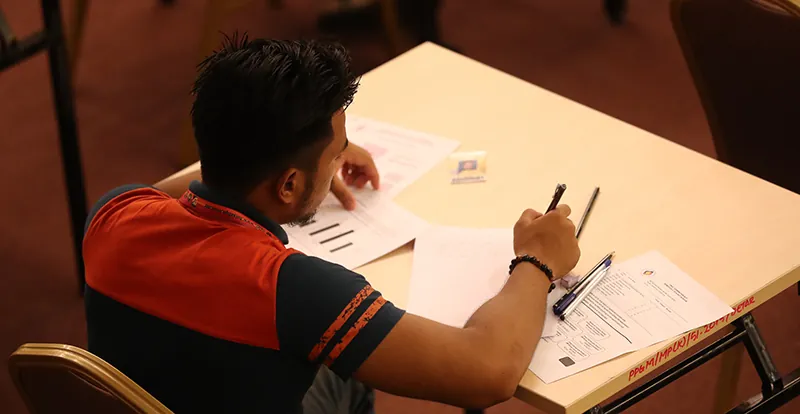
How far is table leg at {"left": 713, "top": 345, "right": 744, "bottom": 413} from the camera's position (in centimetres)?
180

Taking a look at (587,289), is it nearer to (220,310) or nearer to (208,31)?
(220,310)

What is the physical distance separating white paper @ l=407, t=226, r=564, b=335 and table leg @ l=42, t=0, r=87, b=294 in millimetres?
1250

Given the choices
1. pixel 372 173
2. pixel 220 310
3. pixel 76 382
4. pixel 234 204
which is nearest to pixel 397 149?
pixel 372 173

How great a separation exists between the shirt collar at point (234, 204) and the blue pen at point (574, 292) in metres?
0.40

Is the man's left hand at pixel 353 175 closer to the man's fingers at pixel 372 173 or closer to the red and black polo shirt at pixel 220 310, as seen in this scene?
the man's fingers at pixel 372 173

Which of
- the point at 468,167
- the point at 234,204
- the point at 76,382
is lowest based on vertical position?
the point at 76,382

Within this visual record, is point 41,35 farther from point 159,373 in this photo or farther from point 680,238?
point 680,238

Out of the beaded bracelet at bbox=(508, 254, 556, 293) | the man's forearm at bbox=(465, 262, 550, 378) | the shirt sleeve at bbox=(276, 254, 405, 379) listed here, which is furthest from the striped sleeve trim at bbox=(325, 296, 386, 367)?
the beaded bracelet at bbox=(508, 254, 556, 293)

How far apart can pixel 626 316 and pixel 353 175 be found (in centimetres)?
53

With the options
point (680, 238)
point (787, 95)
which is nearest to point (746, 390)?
point (787, 95)

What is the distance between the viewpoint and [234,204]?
1.16 meters

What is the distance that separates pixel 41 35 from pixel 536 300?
151 centimetres

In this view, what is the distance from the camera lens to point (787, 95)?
1764mm

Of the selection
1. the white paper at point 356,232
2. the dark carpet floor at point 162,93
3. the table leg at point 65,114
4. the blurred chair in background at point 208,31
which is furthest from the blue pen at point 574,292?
the blurred chair in background at point 208,31
